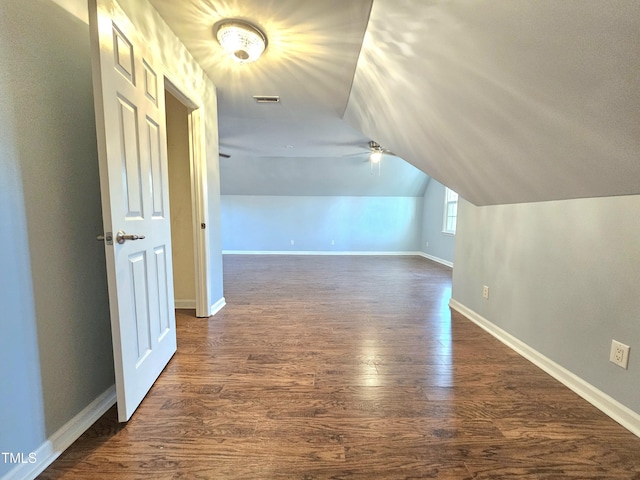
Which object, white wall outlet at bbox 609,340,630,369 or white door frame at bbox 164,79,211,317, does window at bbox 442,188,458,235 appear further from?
white door frame at bbox 164,79,211,317

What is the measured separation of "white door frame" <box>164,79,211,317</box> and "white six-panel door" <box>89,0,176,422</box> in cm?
72

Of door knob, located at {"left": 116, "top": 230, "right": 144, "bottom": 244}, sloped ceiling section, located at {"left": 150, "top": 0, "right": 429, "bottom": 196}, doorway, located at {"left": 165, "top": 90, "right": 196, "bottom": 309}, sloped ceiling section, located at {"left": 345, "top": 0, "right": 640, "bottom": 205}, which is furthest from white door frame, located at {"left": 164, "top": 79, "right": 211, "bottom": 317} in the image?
sloped ceiling section, located at {"left": 345, "top": 0, "right": 640, "bottom": 205}

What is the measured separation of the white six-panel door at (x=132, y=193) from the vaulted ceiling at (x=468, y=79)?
0.63 m

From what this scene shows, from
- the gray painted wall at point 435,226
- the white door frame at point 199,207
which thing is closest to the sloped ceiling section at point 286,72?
the white door frame at point 199,207

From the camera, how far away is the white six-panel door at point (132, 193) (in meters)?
1.10

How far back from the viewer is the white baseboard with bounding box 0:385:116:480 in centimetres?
96

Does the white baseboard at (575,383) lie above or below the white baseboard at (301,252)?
above

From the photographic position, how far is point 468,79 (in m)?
1.35

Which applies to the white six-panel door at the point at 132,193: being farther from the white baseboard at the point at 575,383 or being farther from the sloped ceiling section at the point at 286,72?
the white baseboard at the point at 575,383

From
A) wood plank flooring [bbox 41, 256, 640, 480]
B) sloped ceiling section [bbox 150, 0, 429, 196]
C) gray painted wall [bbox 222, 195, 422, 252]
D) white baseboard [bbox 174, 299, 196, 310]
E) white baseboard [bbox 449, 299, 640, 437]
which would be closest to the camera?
wood plank flooring [bbox 41, 256, 640, 480]

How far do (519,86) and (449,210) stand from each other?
5219 mm

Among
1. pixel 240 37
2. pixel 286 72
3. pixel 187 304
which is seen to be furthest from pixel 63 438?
pixel 286 72

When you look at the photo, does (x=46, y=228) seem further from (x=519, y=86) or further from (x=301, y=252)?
(x=301, y=252)

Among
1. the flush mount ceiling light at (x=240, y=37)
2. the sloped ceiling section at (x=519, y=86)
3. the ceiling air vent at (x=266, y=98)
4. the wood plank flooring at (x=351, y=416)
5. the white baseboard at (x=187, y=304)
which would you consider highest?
the ceiling air vent at (x=266, y=98)
